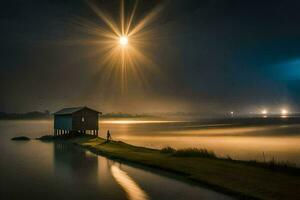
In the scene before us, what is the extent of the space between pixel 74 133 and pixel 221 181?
50.6 metres

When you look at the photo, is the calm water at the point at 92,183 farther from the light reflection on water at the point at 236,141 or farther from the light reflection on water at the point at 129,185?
the light reflection on water at the point at 236,141

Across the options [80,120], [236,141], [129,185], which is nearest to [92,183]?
[129,185]

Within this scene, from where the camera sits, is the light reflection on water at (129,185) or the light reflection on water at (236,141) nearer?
the light reflection on water at (129,185)

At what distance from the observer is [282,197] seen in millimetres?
16141

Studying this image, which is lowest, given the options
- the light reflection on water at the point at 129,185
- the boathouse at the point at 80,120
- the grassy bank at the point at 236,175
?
the light reflection on water at the point at 129,185

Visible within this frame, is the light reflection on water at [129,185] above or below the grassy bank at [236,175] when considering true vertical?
below

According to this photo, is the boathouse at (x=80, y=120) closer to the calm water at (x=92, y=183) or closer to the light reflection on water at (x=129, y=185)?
the calm water at (x=92, y=183)

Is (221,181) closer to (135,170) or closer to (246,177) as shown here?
(246,177)

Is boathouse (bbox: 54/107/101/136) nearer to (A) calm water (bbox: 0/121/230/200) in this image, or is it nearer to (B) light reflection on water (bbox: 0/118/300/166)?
(B) light reflection on water (bbox: 0/118/300/166)

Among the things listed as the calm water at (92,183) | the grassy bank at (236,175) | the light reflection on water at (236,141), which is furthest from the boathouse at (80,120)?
the grassy bank at (236,175)

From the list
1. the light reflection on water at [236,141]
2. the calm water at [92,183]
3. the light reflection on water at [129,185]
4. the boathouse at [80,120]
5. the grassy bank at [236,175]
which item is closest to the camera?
the grassy bank at [236,175]

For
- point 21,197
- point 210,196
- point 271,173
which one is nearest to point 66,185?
point 21,197

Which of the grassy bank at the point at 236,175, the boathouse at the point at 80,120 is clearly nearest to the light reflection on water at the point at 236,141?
the boathouse at the point at 80,120

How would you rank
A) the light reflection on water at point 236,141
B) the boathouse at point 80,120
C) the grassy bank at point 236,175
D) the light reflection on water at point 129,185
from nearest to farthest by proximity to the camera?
1. the grassy bank at point 236,175
2. the light reflection on water at point 129,185
3. the light reflection on water at point 236,141
4. the boathouse at point 80,120
